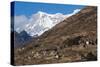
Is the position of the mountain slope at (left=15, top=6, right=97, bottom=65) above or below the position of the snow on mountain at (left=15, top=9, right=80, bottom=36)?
below

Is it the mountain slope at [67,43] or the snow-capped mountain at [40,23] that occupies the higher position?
the snow-capped mountain at [40,23]

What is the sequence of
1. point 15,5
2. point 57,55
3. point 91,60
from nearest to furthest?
point 15,5 → point 57,55 → point 91,60

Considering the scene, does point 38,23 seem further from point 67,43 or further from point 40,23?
point 67,43

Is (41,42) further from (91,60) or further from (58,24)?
(91,60)

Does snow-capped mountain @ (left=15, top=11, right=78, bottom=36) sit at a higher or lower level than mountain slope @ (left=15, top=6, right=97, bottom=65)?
higher
